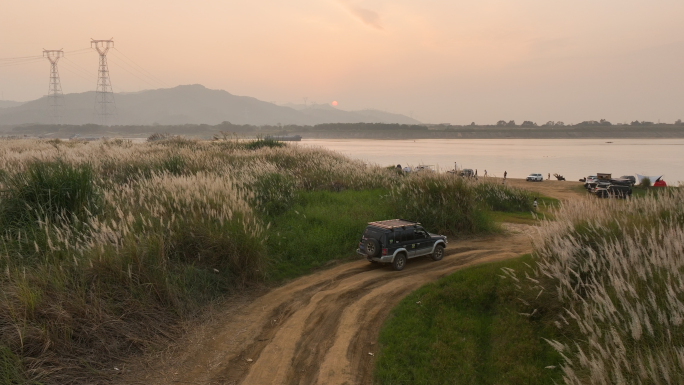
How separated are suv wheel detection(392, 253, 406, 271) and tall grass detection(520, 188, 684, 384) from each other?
367 centimetres

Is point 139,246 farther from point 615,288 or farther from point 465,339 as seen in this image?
point 615,288

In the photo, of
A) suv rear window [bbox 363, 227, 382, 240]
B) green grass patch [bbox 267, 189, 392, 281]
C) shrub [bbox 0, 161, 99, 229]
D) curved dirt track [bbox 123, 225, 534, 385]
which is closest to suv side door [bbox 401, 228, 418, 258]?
curved dirt track [bbox 123, 225, 534, 385]

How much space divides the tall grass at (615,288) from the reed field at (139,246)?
22.7ft

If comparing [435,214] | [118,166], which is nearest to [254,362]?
[435,214]

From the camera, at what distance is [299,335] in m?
8.45

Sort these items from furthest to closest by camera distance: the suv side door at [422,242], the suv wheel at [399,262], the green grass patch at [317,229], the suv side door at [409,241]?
the suv side door at [422,242] < the green grass patch at [317,229] < the suv side door at [409,241] < the suv wheel at [399,262]

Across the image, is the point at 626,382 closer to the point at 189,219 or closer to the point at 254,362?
the point at 254,362

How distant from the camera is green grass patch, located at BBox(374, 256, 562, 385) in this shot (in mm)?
7172

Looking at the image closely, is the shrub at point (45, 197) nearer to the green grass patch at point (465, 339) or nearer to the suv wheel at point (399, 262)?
the green grass patch at point (465, 339)

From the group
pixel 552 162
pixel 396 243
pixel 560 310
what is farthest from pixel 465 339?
pixel 552 162

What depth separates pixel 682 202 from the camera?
11070mm

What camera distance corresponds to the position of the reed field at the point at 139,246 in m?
6.73

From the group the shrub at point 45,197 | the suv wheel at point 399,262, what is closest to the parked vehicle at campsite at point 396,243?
the suv wheel at point 399,262

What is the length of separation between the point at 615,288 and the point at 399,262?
708 cm
